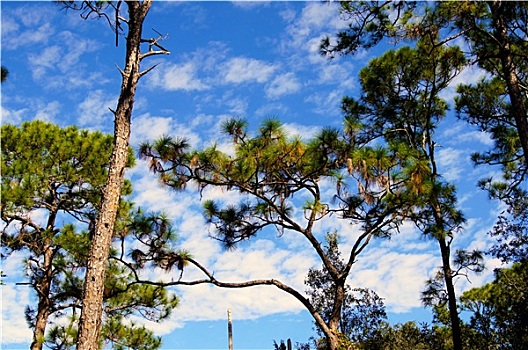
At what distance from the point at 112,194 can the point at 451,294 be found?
5.52m

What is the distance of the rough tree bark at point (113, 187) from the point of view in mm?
4664

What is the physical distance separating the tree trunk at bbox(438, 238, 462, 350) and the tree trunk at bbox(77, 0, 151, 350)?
5.11 meters

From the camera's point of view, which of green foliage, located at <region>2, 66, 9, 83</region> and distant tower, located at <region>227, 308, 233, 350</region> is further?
distant tower, located at <region>227, 308, 233, 350</region>

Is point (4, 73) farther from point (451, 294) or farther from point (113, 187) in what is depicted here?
point (451, 294)

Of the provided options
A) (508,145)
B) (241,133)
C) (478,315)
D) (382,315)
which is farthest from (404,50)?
(478,315)

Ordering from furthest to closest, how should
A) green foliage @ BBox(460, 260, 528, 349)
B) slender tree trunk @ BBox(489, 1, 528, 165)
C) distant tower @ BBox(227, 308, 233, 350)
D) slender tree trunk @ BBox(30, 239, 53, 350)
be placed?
green foliage @ BBox(460, 260, 528, 349)
slender tree trunk @ BBox(30, 239, 53, 350)
distant tower @ BBox(227, 308, 233, 350)
slender tree trunk @ BBox(489, 1, 528, 165)

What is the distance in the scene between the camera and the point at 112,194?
5145 mm

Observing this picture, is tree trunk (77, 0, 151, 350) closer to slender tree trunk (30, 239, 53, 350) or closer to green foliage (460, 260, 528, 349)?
slender tree trunk (30, 239, 53, 350)

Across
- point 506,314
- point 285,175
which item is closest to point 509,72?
point 285,175

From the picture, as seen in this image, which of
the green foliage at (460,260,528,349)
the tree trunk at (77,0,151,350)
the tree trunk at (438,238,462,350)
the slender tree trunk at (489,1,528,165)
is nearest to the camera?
the tree trunk at (77,0,151,350)

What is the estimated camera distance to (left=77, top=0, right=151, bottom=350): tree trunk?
15.3ft

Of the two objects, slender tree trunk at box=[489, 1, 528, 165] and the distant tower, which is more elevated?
slender tree trunk at box=[489, 1, 528, 165]

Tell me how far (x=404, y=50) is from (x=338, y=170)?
3527mm

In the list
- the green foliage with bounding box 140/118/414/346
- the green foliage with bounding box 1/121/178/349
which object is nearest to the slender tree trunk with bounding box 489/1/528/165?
the green foliage with bounding box 140/118/414/346
